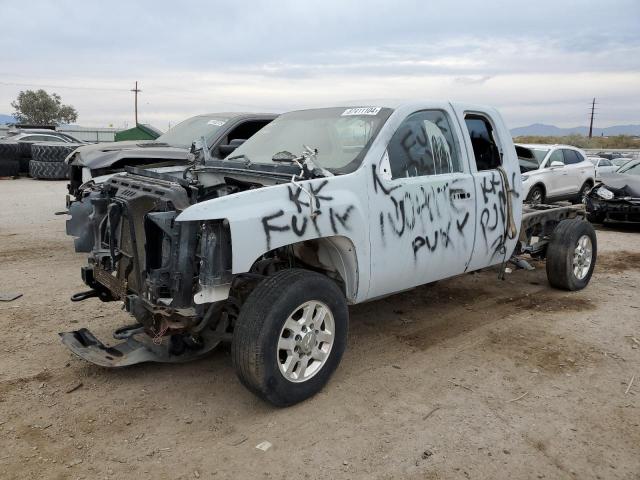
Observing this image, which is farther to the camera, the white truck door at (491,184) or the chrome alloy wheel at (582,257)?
the chrome alloy wheel at (582,257)

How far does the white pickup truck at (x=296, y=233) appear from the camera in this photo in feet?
11.0

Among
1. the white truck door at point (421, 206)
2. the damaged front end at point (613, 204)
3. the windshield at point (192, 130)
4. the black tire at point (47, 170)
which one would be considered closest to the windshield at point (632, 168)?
the damaged front end at point (613, 204)

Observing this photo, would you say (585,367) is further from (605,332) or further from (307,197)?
(307,197)

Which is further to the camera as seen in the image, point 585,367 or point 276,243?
point 585,367

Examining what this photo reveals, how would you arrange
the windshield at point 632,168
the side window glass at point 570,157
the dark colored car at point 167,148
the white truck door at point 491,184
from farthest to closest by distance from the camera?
the side window glass at point 570,157
the windshield at point 632,168
the dark colored car at point 167,148
the white truck door at point 491,184

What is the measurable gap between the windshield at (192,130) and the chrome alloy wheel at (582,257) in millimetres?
5017

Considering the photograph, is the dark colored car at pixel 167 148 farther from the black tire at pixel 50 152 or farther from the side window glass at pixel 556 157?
the black tire at pixel 50 152

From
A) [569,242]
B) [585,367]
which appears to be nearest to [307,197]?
[585,367]

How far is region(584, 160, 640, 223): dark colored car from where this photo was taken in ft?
35.8

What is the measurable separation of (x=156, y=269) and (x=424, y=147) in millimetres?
2332

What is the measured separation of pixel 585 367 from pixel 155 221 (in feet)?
11.2

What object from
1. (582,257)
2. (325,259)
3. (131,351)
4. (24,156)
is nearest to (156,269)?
→ (131,351)

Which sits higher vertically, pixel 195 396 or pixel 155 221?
pixel 155 221

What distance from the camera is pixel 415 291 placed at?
6383 millimetres
